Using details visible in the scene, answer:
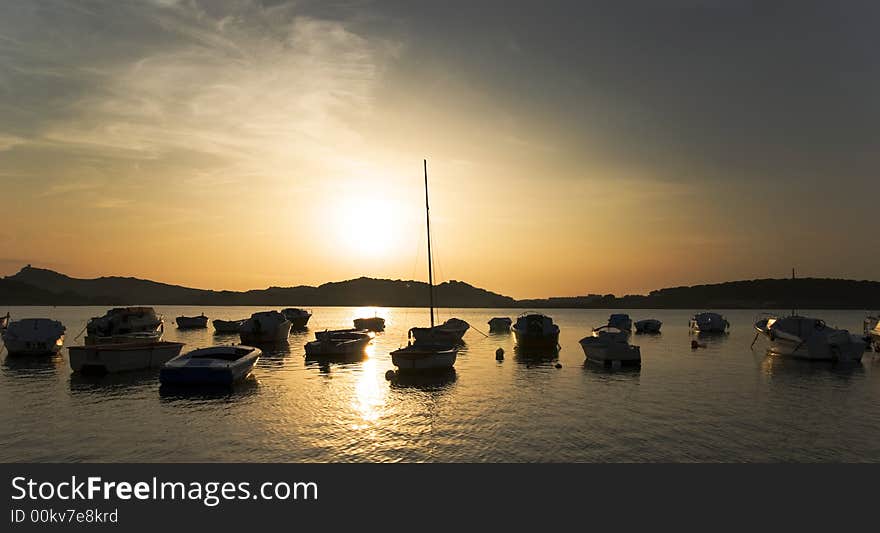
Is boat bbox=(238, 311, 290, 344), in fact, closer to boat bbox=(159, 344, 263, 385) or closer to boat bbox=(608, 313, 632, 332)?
boat bbox=(159, 344, 263, 385)

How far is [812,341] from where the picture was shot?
51.0 m

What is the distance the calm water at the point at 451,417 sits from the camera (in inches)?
749

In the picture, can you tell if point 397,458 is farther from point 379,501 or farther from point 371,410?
point 371,410

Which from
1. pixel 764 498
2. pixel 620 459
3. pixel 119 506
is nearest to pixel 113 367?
pixel 119 506

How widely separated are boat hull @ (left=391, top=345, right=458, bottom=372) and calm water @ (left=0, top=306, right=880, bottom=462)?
5.93 ft

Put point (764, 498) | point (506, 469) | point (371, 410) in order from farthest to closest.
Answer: point (371, 410)
point (506, 469)
point (764, 498)

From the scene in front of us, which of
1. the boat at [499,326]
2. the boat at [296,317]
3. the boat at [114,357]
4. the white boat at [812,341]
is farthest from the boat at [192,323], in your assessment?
the white boat at [812,341]

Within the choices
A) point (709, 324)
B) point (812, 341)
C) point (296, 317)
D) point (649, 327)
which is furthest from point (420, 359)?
point (709, 324)

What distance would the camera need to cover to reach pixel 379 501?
1355cm

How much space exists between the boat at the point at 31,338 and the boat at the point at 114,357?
55.3 feet

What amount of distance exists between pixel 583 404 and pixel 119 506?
22.8 m

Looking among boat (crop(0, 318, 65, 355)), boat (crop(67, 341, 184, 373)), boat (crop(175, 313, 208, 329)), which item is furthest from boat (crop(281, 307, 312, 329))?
boat (crop(67, 341, 184, 373))

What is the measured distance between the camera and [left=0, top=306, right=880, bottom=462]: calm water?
1902 cm

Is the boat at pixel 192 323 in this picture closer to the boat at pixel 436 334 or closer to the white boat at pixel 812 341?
the boat at pixel 436 334
